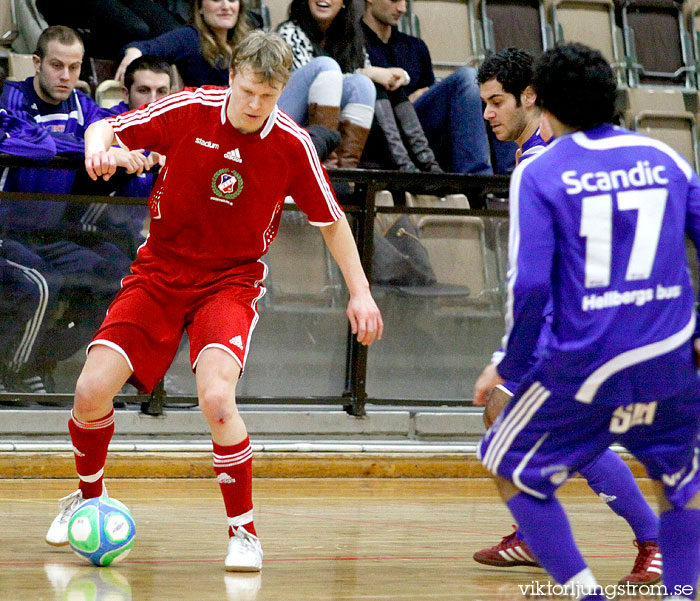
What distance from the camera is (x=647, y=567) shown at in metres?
3.29

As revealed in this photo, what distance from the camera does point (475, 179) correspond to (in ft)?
19.4

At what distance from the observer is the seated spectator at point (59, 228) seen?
5.18 meters

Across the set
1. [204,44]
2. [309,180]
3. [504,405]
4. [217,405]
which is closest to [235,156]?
[309,180]

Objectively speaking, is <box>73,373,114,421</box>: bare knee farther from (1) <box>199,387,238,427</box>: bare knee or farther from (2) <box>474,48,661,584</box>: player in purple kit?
(2) <box>474,48,661,584</box>: player in purple kit

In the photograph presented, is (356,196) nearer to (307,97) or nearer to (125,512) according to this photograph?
(307,97)

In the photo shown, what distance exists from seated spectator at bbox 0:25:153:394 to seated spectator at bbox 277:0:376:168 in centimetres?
127

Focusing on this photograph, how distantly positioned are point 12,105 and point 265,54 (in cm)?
236

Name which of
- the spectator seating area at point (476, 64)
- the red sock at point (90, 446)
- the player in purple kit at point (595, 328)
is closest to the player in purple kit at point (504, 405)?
the player in purple kit at point (595, 328)

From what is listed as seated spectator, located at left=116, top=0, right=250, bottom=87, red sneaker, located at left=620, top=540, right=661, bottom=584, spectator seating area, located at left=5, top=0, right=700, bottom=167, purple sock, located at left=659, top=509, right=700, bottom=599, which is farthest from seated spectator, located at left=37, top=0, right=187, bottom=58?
purple sock, located at left=659, top=509, right=700, bottom=599

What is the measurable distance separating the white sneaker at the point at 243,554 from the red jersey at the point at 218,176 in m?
0.90

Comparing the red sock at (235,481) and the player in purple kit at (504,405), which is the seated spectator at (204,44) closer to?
the player in purple kit at (504,405)

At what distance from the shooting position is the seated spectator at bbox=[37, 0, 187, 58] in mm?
6500

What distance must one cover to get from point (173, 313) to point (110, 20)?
3.55 m

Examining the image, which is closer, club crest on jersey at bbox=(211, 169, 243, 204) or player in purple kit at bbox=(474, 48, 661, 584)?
player in purple kit at bbox=(474, 48, 661, 584)
